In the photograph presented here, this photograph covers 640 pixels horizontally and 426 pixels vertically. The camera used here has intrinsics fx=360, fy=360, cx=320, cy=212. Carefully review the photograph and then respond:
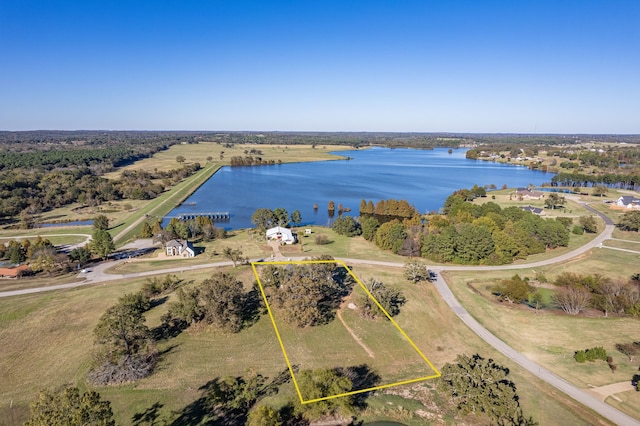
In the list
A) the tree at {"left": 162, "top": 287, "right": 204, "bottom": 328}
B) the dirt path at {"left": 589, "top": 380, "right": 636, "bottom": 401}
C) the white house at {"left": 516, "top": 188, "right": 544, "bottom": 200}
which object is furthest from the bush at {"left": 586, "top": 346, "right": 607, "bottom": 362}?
the white house at {"left": 516, "top": 188, "right": 544, "bottom": 200}

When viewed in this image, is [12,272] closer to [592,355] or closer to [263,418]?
[263,418]

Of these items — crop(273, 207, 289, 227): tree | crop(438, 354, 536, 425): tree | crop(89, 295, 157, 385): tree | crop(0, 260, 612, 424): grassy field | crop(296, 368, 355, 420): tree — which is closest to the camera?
crop(438, 354, 536, 425): tree

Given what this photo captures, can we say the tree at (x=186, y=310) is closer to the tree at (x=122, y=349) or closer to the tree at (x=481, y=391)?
the tree at (x=122, y=349)

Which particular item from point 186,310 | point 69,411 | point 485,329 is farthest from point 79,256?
point 485,329

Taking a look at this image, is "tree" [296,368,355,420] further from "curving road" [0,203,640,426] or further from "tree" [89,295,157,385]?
"curving road" [0,203,640,426]

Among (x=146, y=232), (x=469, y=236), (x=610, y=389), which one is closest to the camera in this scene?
(x=610, y=389)

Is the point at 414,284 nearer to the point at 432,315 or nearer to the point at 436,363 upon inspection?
the point at 432,315

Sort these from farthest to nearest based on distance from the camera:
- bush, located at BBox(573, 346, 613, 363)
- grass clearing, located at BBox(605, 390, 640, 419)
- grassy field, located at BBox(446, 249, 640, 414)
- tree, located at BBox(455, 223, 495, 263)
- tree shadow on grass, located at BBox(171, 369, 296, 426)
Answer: tree, located at BBox(455, 223, 495, 263)
bush, located at BBox(573, 346, 613, 363)
grassy field, located at BBox(446, 249, 640, 414)
grass clearing, located at BBox(605, 390, 640, 419)
tree shadow on grass, located at BBox(171, 369, 296, 426)

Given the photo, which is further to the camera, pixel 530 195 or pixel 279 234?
pixel 530 195
